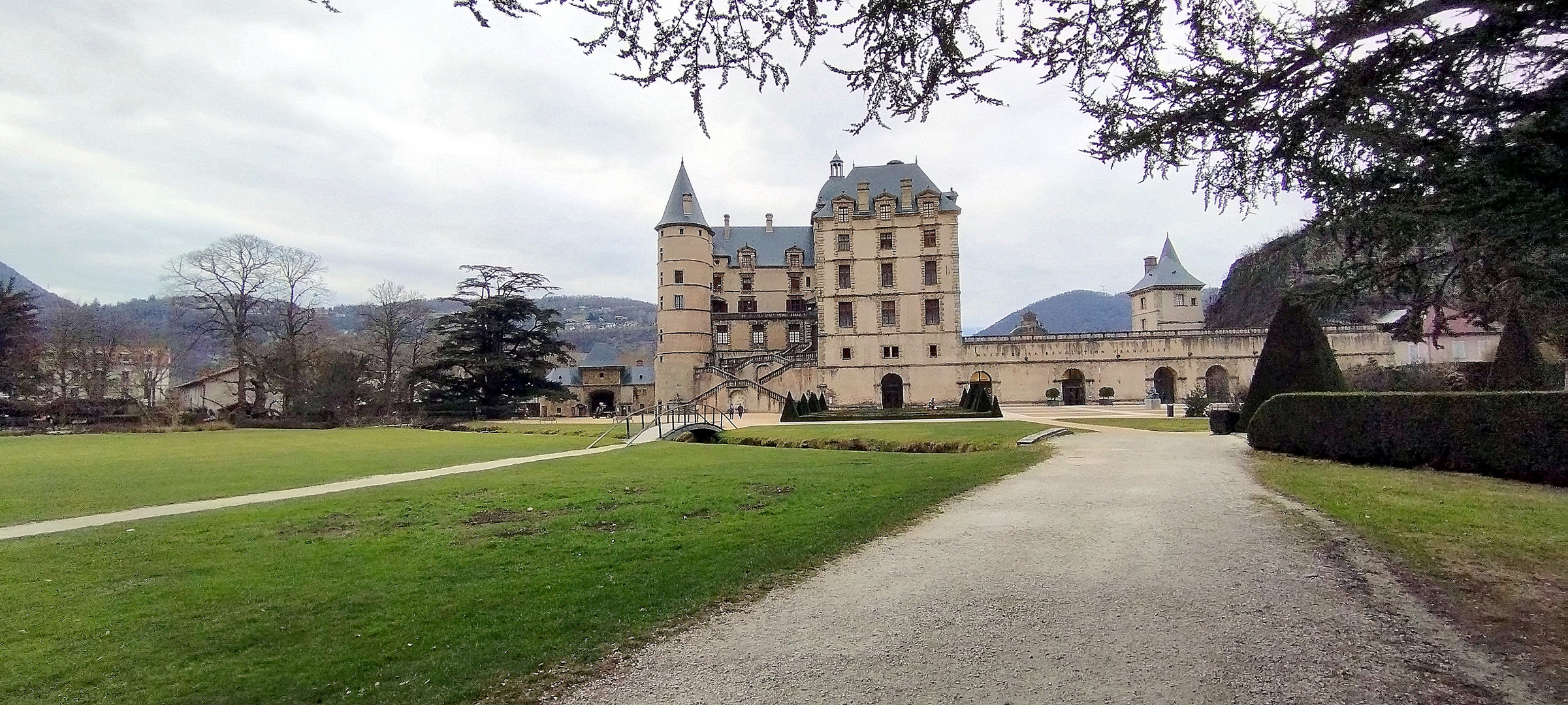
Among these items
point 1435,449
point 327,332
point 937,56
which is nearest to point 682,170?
point 327,332

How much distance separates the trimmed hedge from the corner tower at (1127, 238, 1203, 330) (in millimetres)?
41150

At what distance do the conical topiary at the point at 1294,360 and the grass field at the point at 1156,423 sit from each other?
3846mm

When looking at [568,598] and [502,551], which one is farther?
[502,551]

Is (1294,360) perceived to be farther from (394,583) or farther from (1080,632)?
(394,583)

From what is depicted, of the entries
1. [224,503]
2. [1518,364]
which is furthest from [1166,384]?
[224,503]

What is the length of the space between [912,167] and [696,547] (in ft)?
152

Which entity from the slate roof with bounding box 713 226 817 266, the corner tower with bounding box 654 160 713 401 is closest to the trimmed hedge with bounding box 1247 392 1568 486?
the corner tower with bounding box 654 160 713 401

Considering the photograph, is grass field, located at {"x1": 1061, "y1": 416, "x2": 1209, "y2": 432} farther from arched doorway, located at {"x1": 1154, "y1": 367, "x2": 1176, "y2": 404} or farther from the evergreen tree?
the evergreen tree

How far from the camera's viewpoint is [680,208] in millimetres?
52812

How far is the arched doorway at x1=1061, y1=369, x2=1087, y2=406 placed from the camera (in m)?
47.5

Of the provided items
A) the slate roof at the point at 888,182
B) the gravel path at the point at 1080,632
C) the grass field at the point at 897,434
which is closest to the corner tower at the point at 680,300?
the slate roof at the point at 888,182

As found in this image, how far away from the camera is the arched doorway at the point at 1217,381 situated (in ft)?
152

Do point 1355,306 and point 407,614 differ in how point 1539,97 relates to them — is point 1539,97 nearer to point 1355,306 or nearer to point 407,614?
point 1355,306

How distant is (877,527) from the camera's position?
8875 mm
